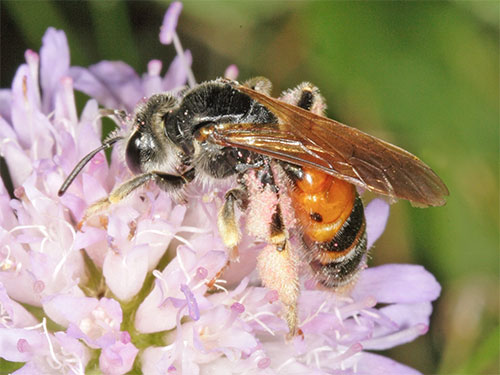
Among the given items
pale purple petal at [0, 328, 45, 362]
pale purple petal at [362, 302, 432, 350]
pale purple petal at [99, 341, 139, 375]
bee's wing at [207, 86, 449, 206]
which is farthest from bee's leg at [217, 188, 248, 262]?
pale purple petal at [362, 302, 432, 350]

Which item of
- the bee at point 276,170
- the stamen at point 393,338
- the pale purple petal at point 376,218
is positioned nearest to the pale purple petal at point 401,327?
the stamen at point 393,338

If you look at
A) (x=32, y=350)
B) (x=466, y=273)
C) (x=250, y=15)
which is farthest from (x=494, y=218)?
(x=32, y=350)

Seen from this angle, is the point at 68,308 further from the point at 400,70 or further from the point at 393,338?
the point at 400,70

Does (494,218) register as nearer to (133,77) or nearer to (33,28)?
(133,77)

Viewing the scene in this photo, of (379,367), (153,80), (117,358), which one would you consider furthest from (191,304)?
(153,80)

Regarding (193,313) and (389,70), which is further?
(389,70)

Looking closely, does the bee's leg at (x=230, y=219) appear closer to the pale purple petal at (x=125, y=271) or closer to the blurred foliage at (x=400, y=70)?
the pale purple petal at (x=125, y=271)

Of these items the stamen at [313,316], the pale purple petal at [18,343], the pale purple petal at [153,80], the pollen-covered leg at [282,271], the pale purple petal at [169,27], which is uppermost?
the pale purple petal at [169,27]
